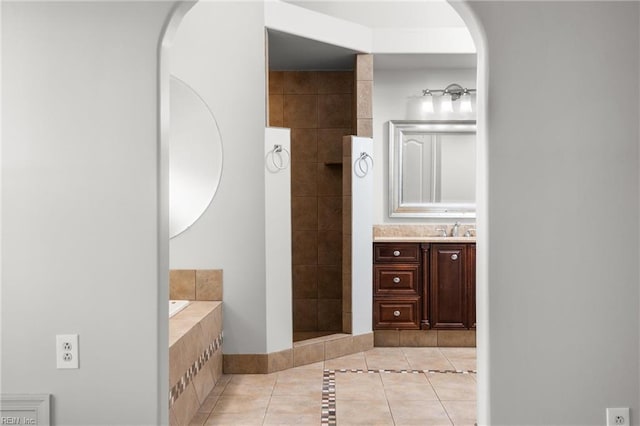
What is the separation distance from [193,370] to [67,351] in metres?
1.57

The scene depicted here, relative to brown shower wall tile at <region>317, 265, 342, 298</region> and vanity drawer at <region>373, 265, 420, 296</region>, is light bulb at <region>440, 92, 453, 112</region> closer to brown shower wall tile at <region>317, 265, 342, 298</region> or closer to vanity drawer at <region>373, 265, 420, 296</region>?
vanity drawer at <region>373, 265, 420, 296</region>

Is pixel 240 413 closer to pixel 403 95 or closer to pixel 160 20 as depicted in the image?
pixel 160 20

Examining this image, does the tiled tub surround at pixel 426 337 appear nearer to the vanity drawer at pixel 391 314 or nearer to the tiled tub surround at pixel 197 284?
the vanity drawer at pixel 391 314

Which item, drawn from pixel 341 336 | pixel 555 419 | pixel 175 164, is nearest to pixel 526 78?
pixel 555 419

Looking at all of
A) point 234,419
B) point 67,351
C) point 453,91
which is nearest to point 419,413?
point 234,419

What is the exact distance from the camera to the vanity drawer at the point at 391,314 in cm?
557

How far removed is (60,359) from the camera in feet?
7.19

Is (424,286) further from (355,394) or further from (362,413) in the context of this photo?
(362,413)

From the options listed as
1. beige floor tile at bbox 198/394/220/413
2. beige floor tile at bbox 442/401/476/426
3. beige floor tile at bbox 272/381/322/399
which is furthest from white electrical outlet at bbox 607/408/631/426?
beige floor tile at bbox 198/394/220/413

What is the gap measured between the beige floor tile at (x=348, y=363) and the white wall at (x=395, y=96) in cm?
152

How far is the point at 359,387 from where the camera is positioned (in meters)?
4.29

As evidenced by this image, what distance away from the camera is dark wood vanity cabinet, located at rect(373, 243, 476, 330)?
5.55 metres

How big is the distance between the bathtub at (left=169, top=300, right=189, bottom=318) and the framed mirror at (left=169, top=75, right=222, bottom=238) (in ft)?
1.58

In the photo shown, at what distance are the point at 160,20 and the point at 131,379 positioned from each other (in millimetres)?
1198
